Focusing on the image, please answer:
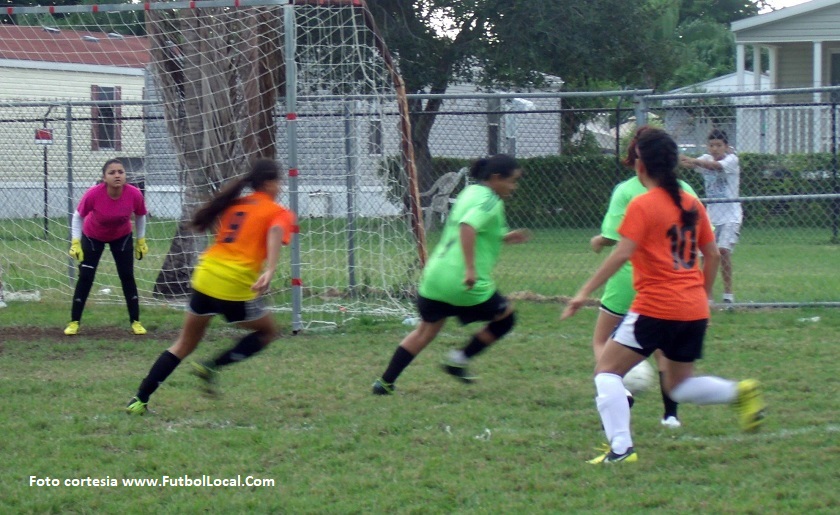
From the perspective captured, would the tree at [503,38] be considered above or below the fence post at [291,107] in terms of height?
above

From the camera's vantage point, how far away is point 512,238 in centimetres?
624

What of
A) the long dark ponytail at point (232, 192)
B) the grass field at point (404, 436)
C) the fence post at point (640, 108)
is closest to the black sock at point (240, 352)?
the grass field at point (404, 436)

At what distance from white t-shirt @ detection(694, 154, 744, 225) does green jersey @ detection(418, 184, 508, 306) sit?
4.19 m

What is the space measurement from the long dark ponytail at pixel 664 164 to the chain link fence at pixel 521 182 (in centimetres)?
445

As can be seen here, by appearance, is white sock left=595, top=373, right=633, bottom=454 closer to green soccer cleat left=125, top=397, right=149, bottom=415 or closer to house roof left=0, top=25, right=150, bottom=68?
green soccer cleat left=125, top=397, right=149, bottom=415

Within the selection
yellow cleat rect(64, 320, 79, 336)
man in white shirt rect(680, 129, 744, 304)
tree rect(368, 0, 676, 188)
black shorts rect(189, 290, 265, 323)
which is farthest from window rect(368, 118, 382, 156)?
tree rect(368, 0, 676, 188)

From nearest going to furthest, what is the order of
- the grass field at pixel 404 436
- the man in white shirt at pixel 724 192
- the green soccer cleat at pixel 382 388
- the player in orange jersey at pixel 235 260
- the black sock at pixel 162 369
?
1. the grass field at pixel 404 436
2. the player in orange jersey at pixel 235 260
3. the black sock at pixel 162 369
4. the green soccer cleat at pixel 382 388
5. the man in white shirt at pixel 724 192

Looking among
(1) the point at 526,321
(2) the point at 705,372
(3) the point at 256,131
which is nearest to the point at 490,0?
(3) the point at 256,131

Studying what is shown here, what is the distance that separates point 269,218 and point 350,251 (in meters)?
4.49

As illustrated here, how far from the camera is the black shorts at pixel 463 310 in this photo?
6258mm

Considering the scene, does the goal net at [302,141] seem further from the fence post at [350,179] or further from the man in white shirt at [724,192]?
the man in white shirt at [724,192]

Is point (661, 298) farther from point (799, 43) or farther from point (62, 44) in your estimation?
point (799, 43)

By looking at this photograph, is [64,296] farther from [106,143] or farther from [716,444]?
[716,444]

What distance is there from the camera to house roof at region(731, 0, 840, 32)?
21.5 metres
